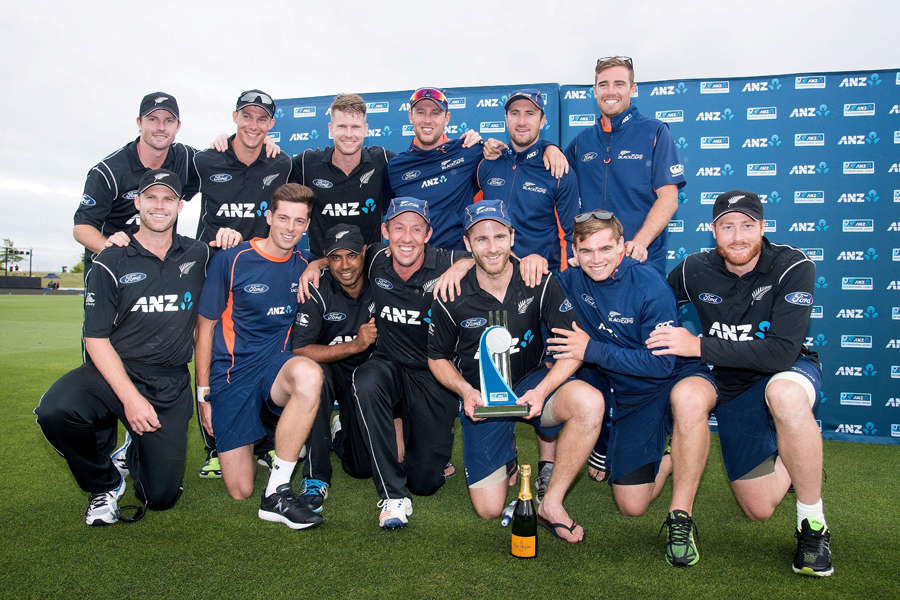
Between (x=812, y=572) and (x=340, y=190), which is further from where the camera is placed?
(x=340, y=190)

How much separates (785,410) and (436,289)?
201cm

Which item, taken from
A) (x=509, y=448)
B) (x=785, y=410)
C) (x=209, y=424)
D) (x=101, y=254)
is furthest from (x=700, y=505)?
(x=101, y=254)

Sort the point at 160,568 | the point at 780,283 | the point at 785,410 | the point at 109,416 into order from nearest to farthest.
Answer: the point at 160,568, the point at 785,410, the point at 780,283, the point at 109,416

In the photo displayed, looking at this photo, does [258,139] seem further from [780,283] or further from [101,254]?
[780,283]

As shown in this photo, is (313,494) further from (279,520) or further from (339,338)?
(339,338)

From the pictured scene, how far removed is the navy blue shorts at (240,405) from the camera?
3.62m

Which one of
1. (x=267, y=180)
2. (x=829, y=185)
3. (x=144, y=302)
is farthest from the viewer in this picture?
(x=829, y=185)

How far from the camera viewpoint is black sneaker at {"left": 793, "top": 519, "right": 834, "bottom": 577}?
8.31ft

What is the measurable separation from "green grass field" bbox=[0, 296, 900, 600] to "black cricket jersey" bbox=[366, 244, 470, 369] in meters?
0.97

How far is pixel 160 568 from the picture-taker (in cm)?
254

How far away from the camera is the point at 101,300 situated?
10.6ft

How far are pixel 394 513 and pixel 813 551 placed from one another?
2089 mm

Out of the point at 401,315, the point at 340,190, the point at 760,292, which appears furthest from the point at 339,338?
the point at 760,292

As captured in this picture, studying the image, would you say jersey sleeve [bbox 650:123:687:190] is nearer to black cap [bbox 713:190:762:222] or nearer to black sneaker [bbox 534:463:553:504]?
black cap [bbox 713:190:762:222]
